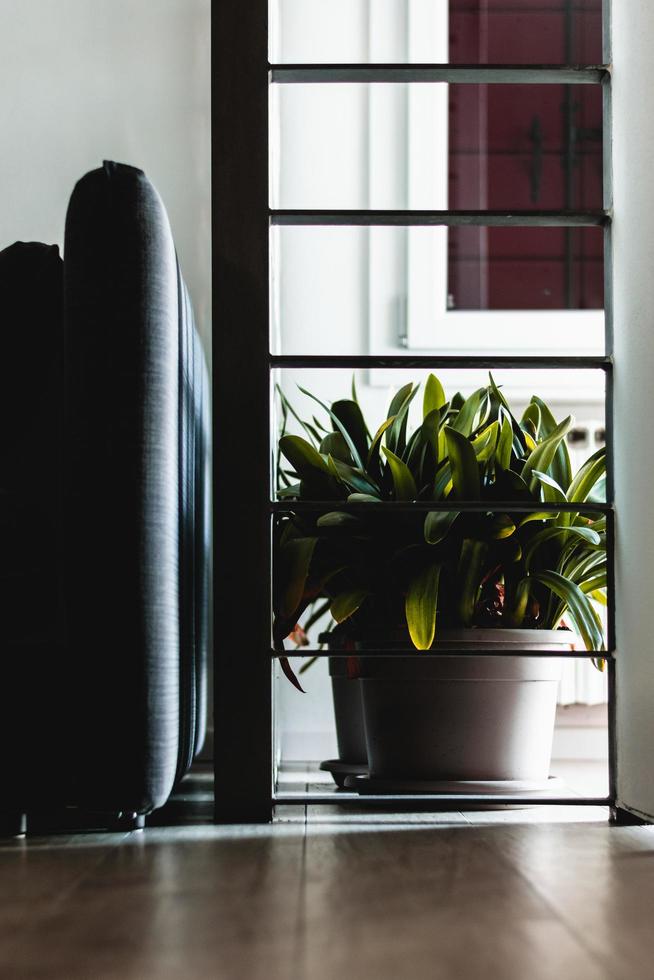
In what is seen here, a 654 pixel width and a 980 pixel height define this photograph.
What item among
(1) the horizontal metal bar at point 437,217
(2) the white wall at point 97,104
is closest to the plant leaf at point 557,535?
(1) the horizontal metal bar at point 437,217

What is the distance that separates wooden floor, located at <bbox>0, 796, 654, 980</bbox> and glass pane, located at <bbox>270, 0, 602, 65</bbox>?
1591 mm

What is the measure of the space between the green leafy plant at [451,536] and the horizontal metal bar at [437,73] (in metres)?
0.37

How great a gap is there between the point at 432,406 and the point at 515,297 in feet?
3.13

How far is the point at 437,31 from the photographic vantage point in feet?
7.25

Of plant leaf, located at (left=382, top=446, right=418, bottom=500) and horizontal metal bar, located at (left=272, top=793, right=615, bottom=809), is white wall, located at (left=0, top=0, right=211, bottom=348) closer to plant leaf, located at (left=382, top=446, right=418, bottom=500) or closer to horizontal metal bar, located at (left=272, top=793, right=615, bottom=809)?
plant leaf, located at (left=382, top=446, right=418, bottom=500)

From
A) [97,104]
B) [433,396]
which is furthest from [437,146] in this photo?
[433,396]

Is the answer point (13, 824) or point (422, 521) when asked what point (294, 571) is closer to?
point (422, 521)

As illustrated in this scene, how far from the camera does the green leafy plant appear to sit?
4.08 ft

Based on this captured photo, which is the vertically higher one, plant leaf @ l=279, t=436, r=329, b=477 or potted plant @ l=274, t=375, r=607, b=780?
plant leaf @ l=279, t=436, r=329, b=477

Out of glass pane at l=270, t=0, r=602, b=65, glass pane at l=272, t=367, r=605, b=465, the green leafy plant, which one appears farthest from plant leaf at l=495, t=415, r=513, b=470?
glass pane at l=270, t=0, r=602, b=65

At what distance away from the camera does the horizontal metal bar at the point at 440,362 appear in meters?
1.19

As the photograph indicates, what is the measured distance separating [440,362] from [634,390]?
0.21 metres

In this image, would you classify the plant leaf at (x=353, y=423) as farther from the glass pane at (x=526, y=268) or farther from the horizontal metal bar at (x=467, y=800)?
the glass pane at (x=526, y=268)

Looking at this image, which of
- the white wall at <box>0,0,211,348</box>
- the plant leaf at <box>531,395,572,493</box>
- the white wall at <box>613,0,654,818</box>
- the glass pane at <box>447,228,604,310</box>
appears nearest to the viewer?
the white wall at <box>613,0,654,818</box>
